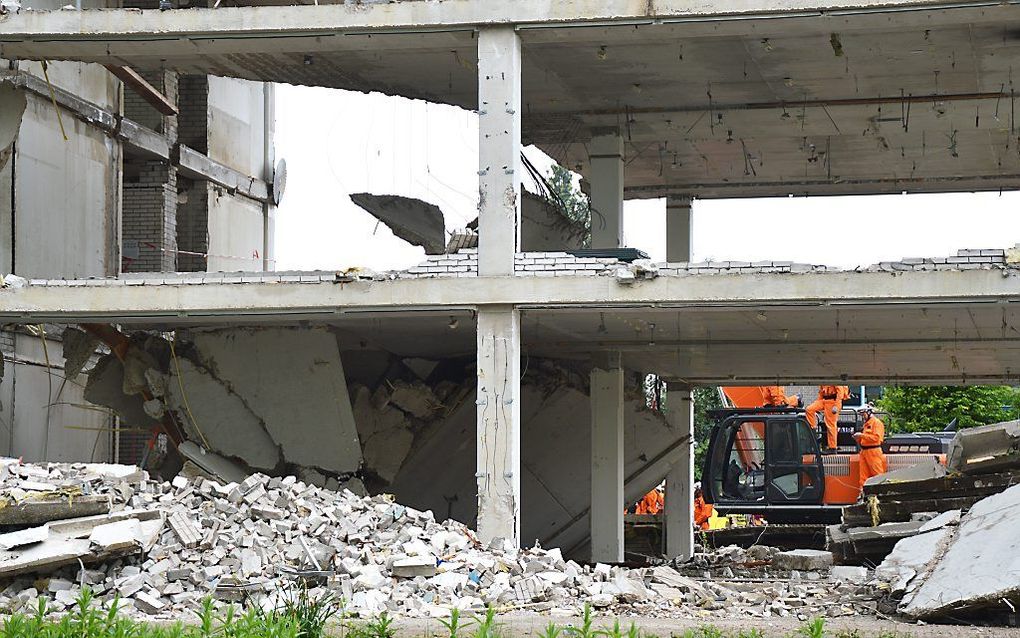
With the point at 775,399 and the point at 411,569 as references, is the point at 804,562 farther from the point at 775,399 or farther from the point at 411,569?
the point at 775,399

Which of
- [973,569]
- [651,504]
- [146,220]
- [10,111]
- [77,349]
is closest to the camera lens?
[973,569]

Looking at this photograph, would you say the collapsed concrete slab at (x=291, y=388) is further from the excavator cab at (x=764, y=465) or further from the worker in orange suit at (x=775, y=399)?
the worker in orange suit at (x=775, y=399)

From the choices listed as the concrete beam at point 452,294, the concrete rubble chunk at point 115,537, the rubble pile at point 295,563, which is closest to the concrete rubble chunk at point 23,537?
the rubble pile at point 295,563

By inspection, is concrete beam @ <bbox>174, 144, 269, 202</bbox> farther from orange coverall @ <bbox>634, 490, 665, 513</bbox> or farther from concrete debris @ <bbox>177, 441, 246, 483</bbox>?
orange coverall @ <bbox>634, 490, 665, 513</bbox>

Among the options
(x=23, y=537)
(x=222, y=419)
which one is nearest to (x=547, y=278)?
(x=222, y=419)

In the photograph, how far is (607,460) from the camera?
1850 centimetres

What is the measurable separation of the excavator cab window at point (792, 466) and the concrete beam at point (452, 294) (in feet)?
24.2

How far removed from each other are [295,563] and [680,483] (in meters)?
10.5

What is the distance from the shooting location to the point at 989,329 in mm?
16219

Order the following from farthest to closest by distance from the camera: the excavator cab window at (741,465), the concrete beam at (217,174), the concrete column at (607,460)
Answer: the concrete beam at (217,174) → the excavator cab window at (741,465) → the concrete column at (607,460)

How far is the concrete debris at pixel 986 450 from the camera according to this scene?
50.3 ft

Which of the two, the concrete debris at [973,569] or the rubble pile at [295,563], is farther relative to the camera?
the rubble pile at [295,563]

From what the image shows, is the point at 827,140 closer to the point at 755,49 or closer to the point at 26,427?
the point at 755,49

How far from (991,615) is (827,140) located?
11018mm
